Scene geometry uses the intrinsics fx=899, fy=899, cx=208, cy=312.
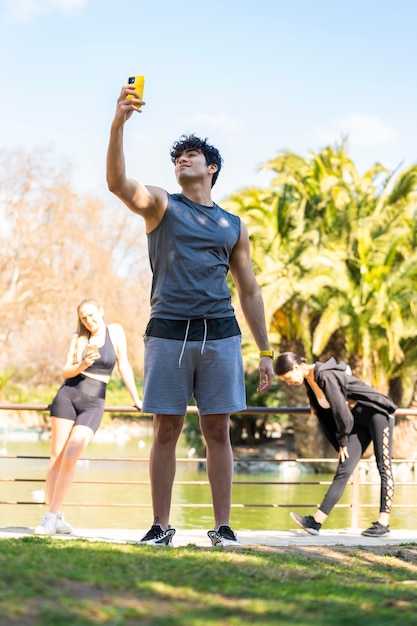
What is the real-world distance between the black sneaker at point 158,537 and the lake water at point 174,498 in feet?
5.15

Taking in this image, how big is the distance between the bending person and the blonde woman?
4.37 ft

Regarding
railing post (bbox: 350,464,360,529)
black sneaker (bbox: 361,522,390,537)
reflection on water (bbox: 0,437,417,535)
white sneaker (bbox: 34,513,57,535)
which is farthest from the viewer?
reflection on water (bbox: 0,437,417,535)

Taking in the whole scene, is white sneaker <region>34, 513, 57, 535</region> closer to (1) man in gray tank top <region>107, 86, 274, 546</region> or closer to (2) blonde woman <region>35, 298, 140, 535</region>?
(2) blonde woman <region>35, 298, 140, 535</region>

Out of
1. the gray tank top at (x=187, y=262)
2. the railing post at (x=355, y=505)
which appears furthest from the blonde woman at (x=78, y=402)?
the railing post at (x=355, y=505)

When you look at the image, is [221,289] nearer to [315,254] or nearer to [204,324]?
[204,324]

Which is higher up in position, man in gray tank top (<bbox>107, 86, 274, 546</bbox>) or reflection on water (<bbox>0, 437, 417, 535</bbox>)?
man in gray tank top (<bbox>107, 86, 274, 546</bbox>)

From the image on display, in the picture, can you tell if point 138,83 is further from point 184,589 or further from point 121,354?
point 121,354

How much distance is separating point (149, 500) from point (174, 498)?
12.7 ft

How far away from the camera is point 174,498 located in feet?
65.4

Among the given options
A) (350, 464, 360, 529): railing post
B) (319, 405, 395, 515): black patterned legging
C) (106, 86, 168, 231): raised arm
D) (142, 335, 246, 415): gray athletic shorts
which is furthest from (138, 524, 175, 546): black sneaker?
(350, 464, 360, 529): railing post

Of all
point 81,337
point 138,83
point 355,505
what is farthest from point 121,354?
point 138,83

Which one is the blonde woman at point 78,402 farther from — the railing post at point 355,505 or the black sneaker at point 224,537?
the railing post at point 355,505

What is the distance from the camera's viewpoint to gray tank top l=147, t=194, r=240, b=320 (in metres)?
4.75

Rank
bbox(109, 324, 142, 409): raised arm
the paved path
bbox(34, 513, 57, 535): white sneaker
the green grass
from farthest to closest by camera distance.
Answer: bbox(109, 324, 142, 409): raised arm → bbox(34, 513, 57, 535): white sneaker → the paved path → the green grass
